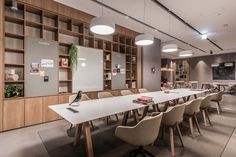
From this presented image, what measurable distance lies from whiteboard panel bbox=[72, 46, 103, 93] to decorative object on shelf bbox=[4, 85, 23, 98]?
1.40 m

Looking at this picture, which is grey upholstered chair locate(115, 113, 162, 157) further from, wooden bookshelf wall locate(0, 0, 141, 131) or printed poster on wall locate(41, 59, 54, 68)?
printed poster on wall locate(41, 59, 54, 68)

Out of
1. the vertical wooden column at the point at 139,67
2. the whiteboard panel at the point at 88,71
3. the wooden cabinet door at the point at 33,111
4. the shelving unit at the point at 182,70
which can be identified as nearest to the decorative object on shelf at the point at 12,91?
the wooden cabinet door at the point at 33,111

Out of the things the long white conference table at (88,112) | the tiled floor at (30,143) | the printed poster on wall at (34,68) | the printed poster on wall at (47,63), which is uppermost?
the printed poster on wall at (47,63)

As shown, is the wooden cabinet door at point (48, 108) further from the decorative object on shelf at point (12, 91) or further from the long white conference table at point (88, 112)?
the long white conference table at point (88, 112)

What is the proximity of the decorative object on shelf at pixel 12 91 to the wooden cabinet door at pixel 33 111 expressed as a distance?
269 mm

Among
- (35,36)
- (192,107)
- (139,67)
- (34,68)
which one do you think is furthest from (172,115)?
(139,67)

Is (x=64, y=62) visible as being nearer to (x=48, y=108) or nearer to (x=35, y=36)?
(x=35, y=36)

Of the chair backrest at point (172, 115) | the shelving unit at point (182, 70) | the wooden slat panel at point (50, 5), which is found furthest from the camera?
the shelving unit at point (182, 70)

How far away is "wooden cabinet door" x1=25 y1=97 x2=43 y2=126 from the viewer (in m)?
3.62

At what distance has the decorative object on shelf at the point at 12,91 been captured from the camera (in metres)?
3.40

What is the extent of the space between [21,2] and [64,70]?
205cm

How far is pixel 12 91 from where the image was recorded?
3471mm

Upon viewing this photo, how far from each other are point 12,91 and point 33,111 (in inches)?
27.0

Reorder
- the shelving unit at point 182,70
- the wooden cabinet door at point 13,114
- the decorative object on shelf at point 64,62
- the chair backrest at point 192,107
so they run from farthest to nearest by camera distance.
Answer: the shelving unit at point 182,70
the decorative object on shelf at point 64,62
the wooden cabinet door at point 13,114
the chair backrest at point 192,107
